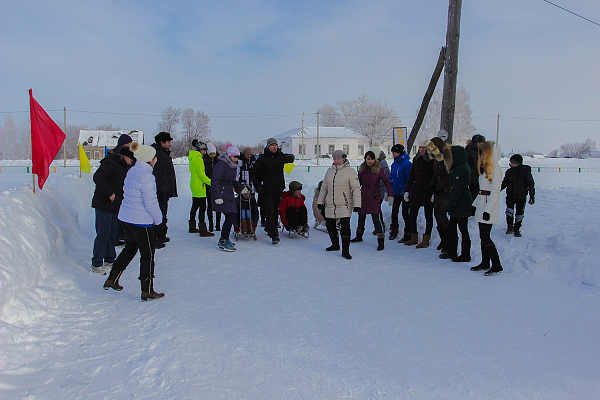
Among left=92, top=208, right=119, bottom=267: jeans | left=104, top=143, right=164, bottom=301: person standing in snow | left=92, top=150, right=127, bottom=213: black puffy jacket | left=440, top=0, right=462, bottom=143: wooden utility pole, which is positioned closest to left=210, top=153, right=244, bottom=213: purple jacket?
left=92, top=150, right=127, bottom=213: black puffy jacket

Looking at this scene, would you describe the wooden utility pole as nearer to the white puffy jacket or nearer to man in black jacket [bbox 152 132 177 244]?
man in black jacket [bbox 152 132 177 244]

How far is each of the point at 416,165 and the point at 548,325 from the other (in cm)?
423

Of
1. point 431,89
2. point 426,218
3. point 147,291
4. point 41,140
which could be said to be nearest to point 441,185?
point 426,218

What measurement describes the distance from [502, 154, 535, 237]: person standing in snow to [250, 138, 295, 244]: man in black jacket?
4439 mm

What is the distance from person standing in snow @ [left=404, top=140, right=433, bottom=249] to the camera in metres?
7.55

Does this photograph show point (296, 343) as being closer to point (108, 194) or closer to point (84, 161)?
point (108, 194)

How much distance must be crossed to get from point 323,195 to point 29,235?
459 cm

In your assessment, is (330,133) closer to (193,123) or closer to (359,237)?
(193,123)

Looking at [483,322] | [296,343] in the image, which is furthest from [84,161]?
[483,322]

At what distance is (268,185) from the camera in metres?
7.97

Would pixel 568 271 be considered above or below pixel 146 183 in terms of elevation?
below

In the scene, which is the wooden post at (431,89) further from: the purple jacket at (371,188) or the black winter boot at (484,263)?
the black winter boot at (484,263)

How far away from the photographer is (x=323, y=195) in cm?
728

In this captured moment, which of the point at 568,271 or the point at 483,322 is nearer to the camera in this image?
the point at 483,322
